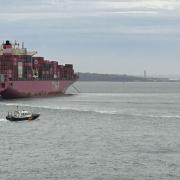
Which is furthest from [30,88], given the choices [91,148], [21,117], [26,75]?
[91,148]

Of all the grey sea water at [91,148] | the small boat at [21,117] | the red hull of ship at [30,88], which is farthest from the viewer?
the red hull of ship at [30,88]

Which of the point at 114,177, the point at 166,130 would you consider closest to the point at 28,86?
the point at 166,130

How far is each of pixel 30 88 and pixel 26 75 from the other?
114 inches

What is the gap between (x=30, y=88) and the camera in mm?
145500

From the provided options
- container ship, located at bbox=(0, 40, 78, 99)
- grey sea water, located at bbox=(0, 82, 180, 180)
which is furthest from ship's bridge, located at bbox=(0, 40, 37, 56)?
grey sea water, located at bbox=(0, 82, 180, 180)

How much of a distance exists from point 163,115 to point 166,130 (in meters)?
21.5

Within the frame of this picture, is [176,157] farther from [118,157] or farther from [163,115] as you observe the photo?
[163,115]

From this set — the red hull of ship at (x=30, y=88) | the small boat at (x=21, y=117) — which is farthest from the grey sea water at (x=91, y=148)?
the red hull of ship at (x=30, y=88)

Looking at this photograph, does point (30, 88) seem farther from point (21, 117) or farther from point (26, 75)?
point (21, 117)

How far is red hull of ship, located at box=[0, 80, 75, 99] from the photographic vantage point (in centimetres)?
13738

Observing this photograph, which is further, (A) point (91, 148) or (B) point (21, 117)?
(B) point (21, 117)

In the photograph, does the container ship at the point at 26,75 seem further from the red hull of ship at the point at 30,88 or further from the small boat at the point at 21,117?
the small boat at the point at 21,117

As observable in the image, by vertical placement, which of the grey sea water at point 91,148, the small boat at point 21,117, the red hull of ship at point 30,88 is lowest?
the grey sea water at point 91,148

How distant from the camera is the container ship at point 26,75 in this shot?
455 ft
